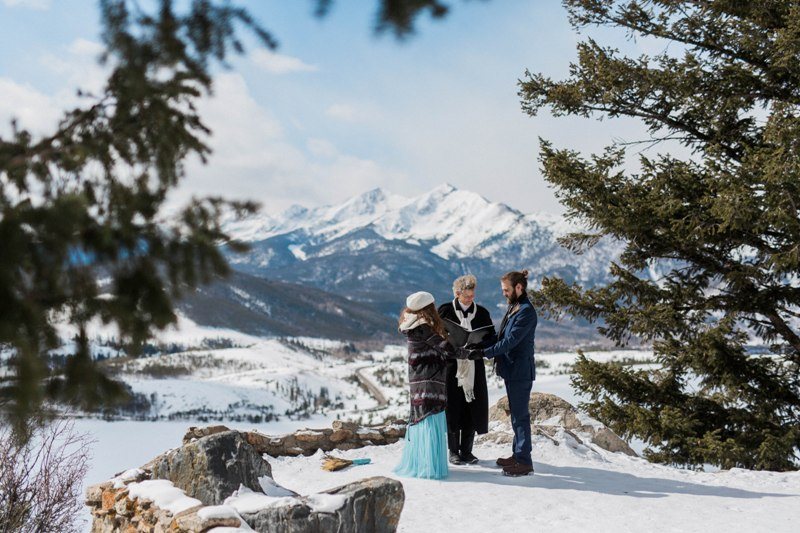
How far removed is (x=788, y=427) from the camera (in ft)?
→ 34.2

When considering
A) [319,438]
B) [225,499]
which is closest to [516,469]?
[319,438]

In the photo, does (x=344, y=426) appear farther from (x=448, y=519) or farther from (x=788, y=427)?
(x=788, y=427)

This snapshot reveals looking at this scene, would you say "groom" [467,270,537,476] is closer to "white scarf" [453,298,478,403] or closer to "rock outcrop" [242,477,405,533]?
"white scarf" [453,298,478,403]

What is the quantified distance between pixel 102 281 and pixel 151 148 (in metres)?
0.60

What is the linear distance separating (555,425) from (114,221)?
905 cm

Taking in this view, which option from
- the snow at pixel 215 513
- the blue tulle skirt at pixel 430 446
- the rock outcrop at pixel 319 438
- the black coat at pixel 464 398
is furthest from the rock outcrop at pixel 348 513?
the rock outcrop at pixel 319 438

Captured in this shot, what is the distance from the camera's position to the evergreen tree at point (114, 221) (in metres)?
2.51

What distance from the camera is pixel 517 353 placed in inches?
295

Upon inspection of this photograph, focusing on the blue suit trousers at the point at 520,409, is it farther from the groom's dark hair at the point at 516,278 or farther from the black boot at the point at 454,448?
the groom's dark hair at the point at 516,278

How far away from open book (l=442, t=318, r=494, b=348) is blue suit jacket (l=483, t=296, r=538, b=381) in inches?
6.8

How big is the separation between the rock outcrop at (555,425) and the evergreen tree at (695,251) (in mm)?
321

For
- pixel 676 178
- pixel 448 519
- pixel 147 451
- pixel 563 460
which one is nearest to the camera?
pixel 448 519

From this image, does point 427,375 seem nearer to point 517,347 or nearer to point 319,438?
point 517,347

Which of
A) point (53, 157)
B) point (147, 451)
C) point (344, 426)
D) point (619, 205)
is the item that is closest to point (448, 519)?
point (344, 426)
